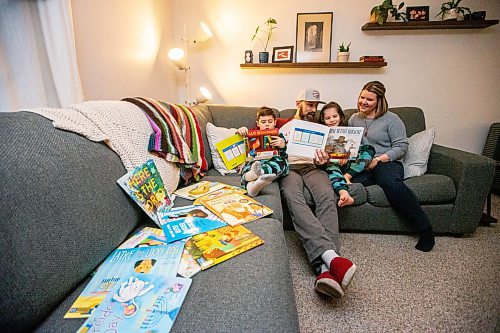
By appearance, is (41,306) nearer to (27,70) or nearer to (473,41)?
(27,70)

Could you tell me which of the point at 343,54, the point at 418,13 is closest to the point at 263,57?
the point at 343,54

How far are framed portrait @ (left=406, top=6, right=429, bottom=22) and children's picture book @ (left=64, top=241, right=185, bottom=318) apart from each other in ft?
9.32

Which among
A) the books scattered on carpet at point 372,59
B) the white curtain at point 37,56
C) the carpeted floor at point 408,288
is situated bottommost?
the carpeted floor at point 408,288

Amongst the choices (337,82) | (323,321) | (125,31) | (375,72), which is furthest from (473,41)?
(125,31)

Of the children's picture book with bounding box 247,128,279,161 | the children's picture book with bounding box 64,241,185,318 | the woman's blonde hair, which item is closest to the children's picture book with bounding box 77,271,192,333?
the children's picture book with bounding box 64,241,185,318

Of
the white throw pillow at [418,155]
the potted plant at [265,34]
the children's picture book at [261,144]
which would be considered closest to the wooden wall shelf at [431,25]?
the potted plant at [265,34]

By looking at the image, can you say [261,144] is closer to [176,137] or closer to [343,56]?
[176,137]

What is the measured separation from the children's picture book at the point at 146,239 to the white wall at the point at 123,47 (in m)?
1.06

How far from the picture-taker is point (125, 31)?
184cm

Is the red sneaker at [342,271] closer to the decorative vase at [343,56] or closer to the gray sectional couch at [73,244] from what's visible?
the gray sectional couch at [73,244]

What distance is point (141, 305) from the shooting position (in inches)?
22.9

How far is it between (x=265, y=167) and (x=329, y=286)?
71 cm

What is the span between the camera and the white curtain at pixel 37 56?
0.98 metres

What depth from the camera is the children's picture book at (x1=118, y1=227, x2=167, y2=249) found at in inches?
33.0
